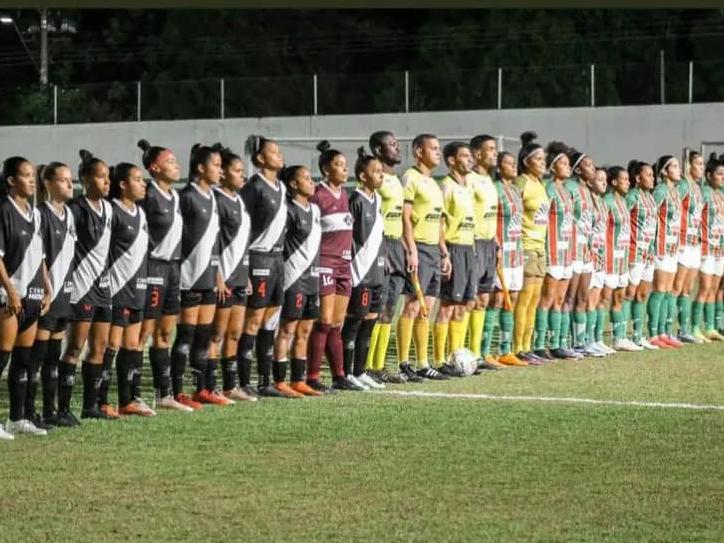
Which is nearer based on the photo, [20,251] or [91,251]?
[20,251]

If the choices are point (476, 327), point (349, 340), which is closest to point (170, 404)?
point (349, 340)

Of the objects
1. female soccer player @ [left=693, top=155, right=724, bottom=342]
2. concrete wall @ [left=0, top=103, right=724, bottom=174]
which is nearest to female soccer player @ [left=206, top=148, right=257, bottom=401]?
female soccer player @ [left=693, top=155, right=724, bottom=342]

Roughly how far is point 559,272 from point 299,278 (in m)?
3.97

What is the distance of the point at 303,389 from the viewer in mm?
13273

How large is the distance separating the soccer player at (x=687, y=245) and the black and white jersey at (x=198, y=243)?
728cm

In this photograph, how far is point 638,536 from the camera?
25.4ft

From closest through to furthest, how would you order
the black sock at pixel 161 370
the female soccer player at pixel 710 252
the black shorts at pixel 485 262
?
the black sock at pixel 161 370 → the black shorts at pixel 485 262 → the female soccer player at pixel 710 252

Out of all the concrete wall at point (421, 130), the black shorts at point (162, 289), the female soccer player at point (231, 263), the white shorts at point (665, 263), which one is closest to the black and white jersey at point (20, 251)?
the black shorts at point (162, 289)

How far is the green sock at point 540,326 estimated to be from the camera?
16469mm

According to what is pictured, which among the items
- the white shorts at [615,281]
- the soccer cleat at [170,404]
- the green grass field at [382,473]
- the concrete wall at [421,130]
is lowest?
the green grass field at [382,473]

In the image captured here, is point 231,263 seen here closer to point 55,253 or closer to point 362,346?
point 362,346

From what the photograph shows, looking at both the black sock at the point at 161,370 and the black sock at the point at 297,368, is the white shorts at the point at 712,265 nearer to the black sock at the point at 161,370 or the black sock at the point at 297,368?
the black sock at the point at 297,368

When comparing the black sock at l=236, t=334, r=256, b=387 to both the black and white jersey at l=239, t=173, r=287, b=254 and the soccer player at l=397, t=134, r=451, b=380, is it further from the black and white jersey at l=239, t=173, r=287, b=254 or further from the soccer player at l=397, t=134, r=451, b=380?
the soccer player at l=397, t=134, r=451, b=380

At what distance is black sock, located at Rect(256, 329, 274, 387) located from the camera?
1312 cm
